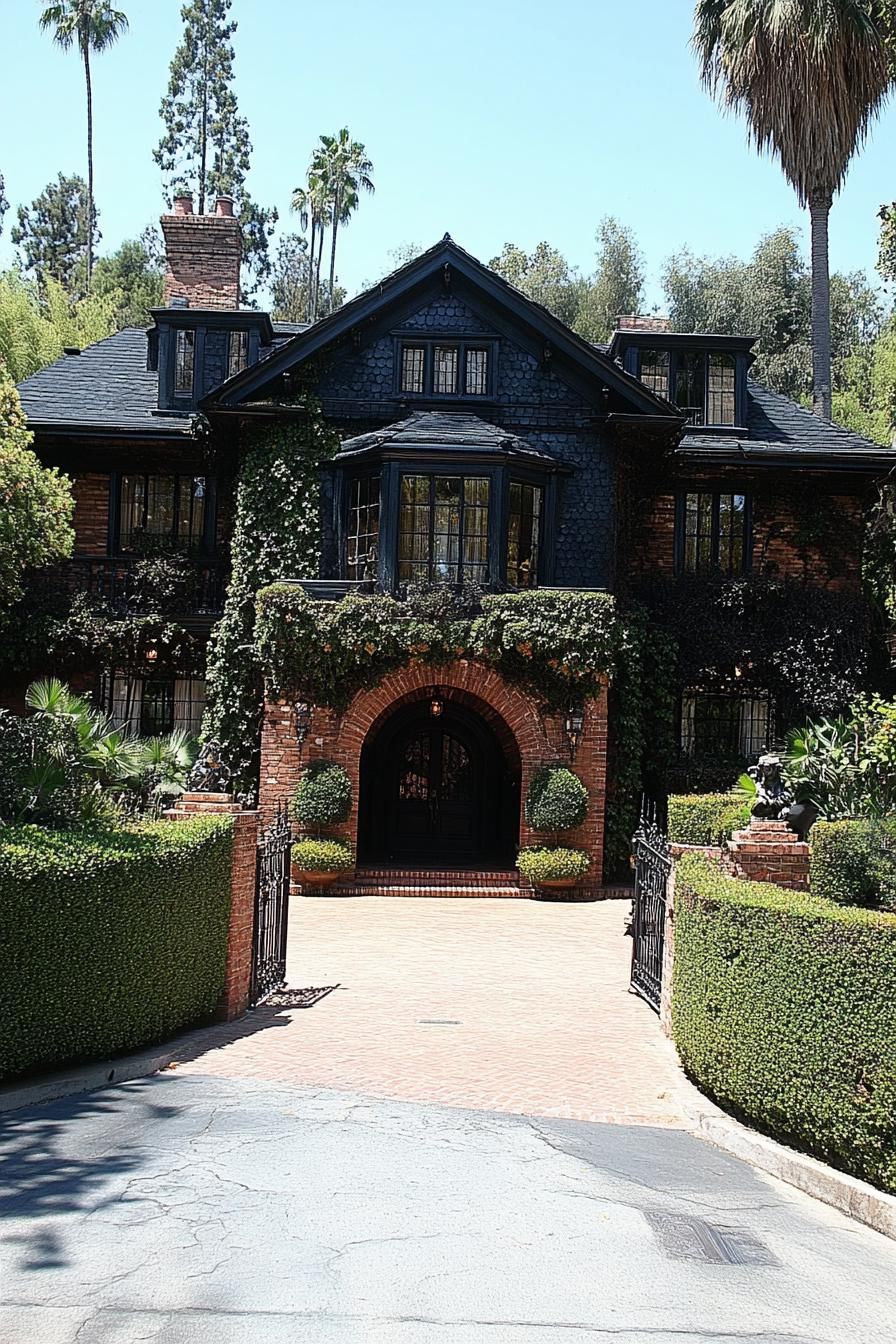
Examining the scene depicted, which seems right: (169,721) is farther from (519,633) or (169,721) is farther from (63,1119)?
(63,1119)

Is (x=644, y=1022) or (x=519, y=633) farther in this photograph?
(x=519, y=633)

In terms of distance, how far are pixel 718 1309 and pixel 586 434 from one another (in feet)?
59.4

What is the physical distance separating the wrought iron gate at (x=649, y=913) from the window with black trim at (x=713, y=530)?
38.2ft

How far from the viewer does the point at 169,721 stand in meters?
→ 23.2

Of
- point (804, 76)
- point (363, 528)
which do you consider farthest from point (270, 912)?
point (804, 76)

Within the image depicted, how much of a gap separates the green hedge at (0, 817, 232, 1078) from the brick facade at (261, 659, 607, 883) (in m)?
9.58

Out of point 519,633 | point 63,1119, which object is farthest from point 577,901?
point 63,1119

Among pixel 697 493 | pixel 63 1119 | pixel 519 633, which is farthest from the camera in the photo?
pixel 697 493

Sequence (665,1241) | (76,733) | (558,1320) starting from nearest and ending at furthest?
(558,1320) < (665,1241) < (76,733)

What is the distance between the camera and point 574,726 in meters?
19.8

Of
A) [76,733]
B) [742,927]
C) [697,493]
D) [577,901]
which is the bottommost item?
[577,901]

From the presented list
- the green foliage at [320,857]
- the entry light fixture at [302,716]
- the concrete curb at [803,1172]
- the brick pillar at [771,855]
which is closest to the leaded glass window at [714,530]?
the entry light fixture at [302,716]

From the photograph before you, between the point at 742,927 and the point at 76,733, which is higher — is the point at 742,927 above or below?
below

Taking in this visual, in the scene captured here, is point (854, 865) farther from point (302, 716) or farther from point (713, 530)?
point (713, 530)
